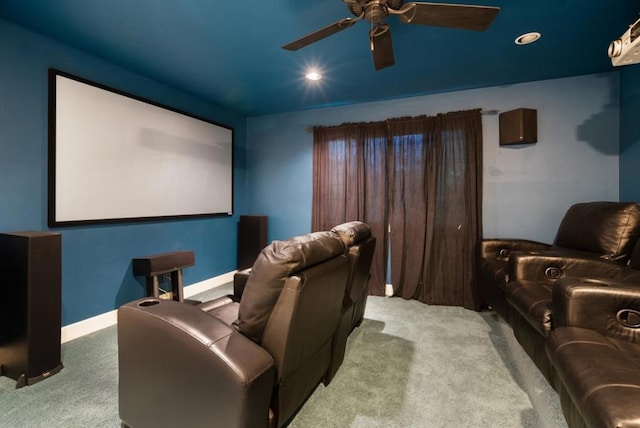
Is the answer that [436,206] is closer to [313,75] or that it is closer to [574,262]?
[574,262]

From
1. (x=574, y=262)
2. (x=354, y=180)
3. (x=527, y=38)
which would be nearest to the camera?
(x=574, y=262)

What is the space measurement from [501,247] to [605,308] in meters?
1.69

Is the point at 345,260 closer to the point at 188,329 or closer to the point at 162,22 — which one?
the point at 188,329

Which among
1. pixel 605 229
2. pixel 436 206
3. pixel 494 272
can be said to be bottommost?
pixel 494 272

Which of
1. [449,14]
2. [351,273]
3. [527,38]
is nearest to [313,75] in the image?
[449,14]

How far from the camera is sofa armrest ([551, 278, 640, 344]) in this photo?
1346 millimetres

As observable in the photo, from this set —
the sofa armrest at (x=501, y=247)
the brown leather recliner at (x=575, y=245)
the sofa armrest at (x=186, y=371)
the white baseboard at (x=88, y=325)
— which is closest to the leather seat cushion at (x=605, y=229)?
the brown leather recliner at (x=575, y=245)

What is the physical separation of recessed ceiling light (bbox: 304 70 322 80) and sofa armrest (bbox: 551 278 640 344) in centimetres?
274

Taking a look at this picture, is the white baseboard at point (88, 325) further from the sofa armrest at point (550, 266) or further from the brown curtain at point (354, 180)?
the sofa armrest at point (550, 266)

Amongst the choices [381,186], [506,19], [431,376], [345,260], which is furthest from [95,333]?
[506,19]

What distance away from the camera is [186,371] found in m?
1.16

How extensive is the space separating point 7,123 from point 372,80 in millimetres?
3207

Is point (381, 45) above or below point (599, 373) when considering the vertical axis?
above

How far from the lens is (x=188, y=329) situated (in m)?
1.15
